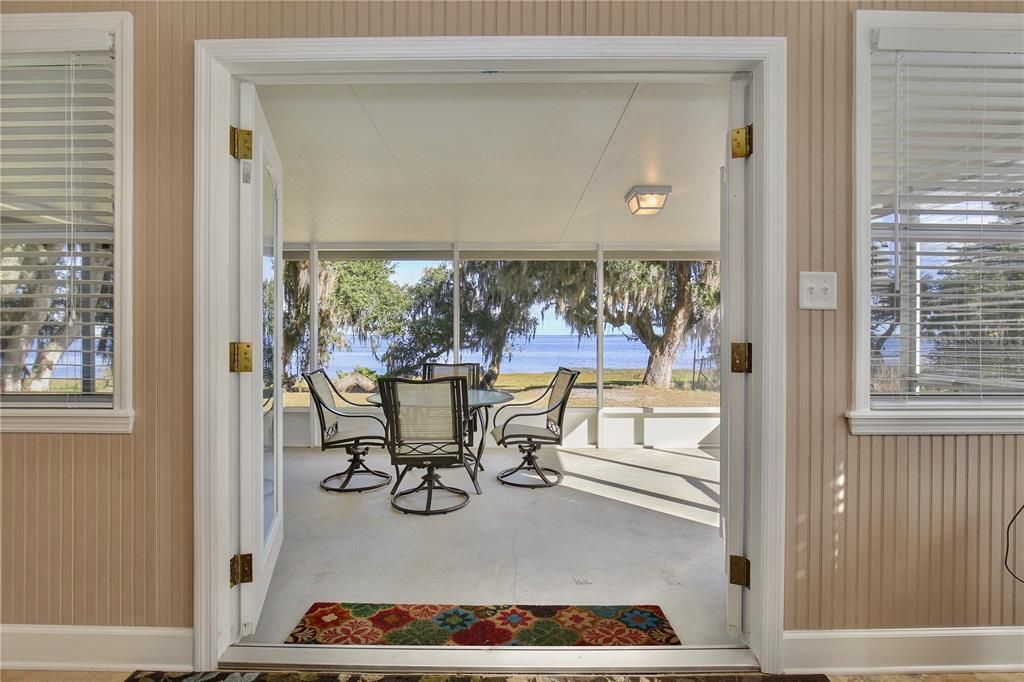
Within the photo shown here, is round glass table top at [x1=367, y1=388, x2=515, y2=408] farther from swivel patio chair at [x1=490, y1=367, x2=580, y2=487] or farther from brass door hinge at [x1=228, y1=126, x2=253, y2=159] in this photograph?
brass door hinge at [x1=228, y1=126, x2=253, y2=159]

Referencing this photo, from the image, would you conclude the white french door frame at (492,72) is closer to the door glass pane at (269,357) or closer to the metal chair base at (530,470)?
the door glass pane at (269,357)

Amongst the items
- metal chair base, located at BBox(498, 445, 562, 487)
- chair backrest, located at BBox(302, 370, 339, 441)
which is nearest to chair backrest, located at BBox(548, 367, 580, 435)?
metal chair base, located at BBox(498, 445, 562, 487)

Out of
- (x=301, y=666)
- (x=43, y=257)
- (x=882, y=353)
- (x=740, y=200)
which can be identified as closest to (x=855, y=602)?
(x=882, y=353)

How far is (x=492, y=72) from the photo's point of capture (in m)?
1.69

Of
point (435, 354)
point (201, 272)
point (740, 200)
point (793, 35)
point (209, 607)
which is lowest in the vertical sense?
point (209, 607)

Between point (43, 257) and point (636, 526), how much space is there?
3199 mm

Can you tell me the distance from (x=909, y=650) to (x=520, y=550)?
67.4 inches

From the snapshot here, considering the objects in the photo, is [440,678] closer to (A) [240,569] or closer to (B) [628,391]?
(A) [240,569]

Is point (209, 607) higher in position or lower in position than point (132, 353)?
lower

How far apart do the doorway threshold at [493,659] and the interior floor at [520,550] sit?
0.19 m

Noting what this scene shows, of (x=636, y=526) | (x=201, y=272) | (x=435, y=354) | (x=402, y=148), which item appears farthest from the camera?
(x=435, y=354)

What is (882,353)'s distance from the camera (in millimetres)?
1680

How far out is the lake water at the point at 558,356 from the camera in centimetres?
554

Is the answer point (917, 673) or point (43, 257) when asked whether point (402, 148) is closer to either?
point (43, 257)
